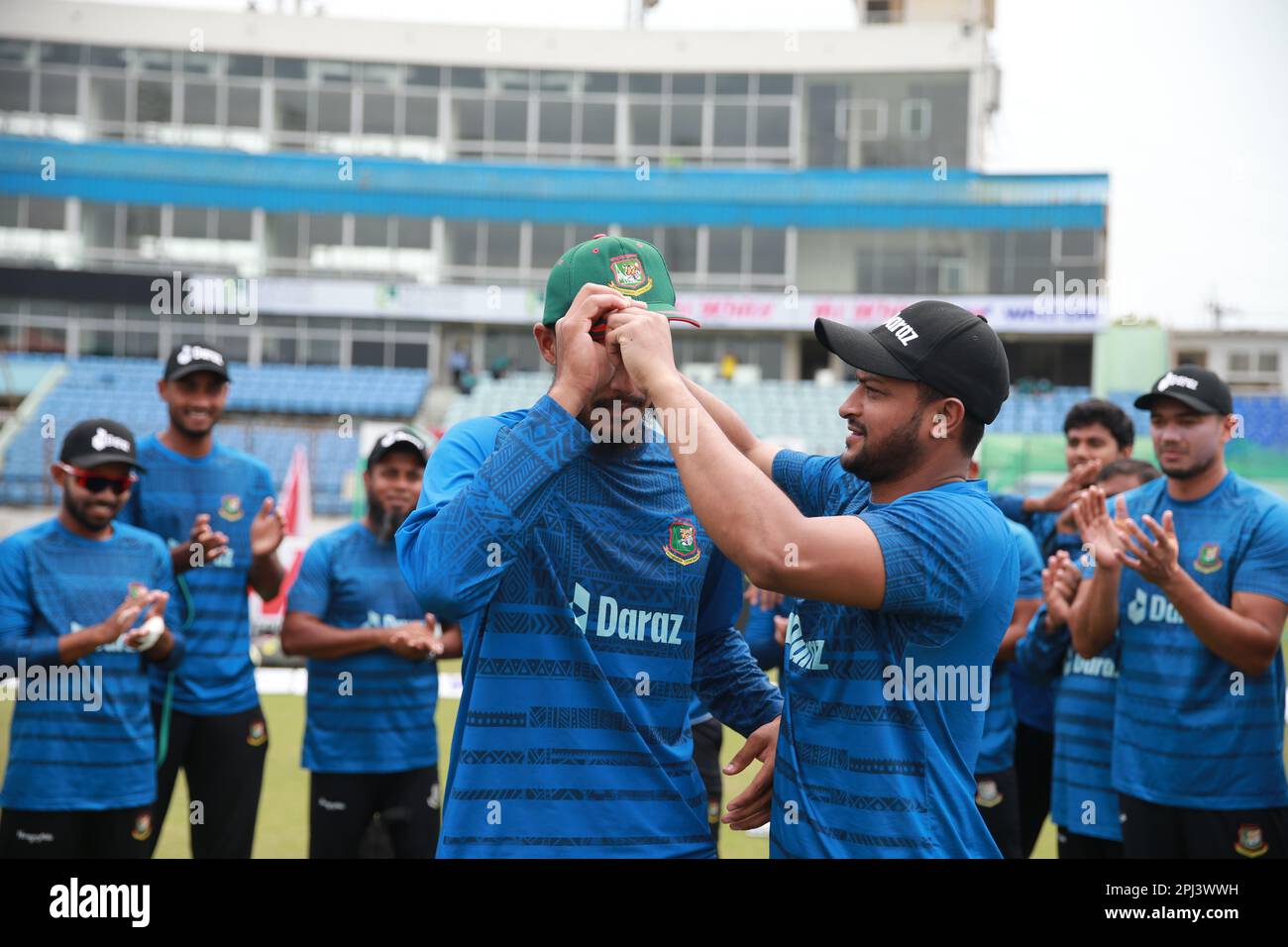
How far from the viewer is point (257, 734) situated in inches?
226

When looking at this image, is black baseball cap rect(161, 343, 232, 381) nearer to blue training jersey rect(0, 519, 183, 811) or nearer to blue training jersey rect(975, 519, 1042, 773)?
blue training jersey rect(0, 519, 183, 811)

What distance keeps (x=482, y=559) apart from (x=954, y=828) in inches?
46.3

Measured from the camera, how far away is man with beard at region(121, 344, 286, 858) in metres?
5.57

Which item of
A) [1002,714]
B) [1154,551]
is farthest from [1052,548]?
[1154,551]

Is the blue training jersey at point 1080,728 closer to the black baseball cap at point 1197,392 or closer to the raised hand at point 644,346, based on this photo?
the black baseball cap at point 1197,392

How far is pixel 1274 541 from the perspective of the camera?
4.67 metres

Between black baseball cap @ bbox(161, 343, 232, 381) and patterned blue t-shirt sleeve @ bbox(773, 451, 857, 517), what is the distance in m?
3.57

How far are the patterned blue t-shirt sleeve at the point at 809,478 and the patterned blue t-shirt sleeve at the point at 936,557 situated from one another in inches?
16.8

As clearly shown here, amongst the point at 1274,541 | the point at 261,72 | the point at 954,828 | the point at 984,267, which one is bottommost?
the point at 954,828

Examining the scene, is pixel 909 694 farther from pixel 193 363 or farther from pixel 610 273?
pixel 193 363

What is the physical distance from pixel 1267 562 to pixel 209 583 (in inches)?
185
